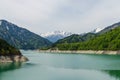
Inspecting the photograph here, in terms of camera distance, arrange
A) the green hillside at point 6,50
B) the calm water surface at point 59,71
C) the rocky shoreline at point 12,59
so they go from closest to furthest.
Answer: the calm water surface at point 59,71, the rocky shoreline at point 12,59, the green hillside at point 6,50

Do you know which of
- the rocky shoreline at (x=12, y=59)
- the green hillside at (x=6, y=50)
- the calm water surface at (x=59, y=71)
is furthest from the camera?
the green hillside at (x=6, y=50)

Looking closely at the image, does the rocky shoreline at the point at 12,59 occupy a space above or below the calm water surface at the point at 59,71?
above

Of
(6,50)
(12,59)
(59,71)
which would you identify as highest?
(6,50)

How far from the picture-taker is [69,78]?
2308 inches

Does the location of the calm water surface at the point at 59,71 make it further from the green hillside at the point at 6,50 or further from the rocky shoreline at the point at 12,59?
the green hillside at the point at 6,50

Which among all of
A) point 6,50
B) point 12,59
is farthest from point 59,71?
point 6,50

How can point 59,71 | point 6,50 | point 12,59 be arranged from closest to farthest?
point 59,71 → point 12,59 → point 6,50

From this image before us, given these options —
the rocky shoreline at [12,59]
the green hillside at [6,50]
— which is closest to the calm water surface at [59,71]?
the rocky shoreline at [12,59]

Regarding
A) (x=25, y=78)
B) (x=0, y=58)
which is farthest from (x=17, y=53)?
(x=25, y=78)

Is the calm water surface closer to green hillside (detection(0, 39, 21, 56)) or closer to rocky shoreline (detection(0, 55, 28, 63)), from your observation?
rocky shoreline (detection(0, 55, 28, 63))

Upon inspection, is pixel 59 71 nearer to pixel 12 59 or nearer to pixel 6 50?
pixel 12 59

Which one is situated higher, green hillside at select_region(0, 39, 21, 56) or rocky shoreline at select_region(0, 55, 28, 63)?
green hillside at select_region(0, 39, 21, 56)

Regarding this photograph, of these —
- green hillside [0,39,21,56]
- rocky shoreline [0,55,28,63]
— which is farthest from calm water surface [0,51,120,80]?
green hillside [0,39,21,56]

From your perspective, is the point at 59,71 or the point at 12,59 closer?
the point at 59,71
